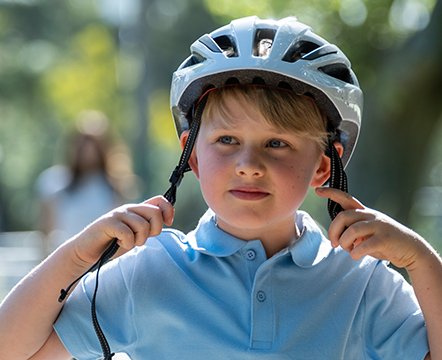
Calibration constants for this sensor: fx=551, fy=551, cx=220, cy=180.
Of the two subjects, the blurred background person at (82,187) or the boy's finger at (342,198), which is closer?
the boy's finger at (342,198)

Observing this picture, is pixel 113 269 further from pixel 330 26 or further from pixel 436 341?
pixel 330 26

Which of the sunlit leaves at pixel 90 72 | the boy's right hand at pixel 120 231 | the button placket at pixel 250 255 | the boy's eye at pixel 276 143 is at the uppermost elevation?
the boy's eye at pixel 276 143

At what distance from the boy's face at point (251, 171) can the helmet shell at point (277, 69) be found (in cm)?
15

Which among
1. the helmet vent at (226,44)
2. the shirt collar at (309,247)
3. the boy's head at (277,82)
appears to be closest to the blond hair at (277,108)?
the boy's head at (277,82)

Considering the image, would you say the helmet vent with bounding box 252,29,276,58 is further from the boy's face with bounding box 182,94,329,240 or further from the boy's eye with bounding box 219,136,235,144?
the boy's eye with bounding box 219,136,235,144

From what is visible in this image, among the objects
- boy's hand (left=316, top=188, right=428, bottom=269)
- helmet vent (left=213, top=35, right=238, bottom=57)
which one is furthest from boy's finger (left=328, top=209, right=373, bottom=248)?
helmet vent (left=213, top=35, right=238, bottom=57)

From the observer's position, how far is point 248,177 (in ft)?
7.06

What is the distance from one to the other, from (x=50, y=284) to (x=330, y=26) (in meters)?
5.64

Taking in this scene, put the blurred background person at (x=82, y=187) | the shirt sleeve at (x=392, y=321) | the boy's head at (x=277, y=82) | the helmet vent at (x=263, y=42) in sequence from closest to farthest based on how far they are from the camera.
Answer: the shirt sleeve at (x=392, y=321), the boy's head at (x=277, y=82), the helmet vent at (x=263, y=42), the blurred background person at (x=82, y=187)

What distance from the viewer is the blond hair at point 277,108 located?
7.34 ft

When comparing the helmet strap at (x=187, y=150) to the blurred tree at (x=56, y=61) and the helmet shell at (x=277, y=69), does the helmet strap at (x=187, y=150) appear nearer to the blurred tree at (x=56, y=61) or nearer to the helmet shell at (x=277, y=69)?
the helmet shell at (x=277, y=69)

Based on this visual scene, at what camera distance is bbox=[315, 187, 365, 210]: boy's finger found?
2.10 m

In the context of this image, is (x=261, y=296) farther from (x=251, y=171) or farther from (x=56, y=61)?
(x=56, y=61)

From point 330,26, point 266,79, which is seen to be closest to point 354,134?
point 266,79
